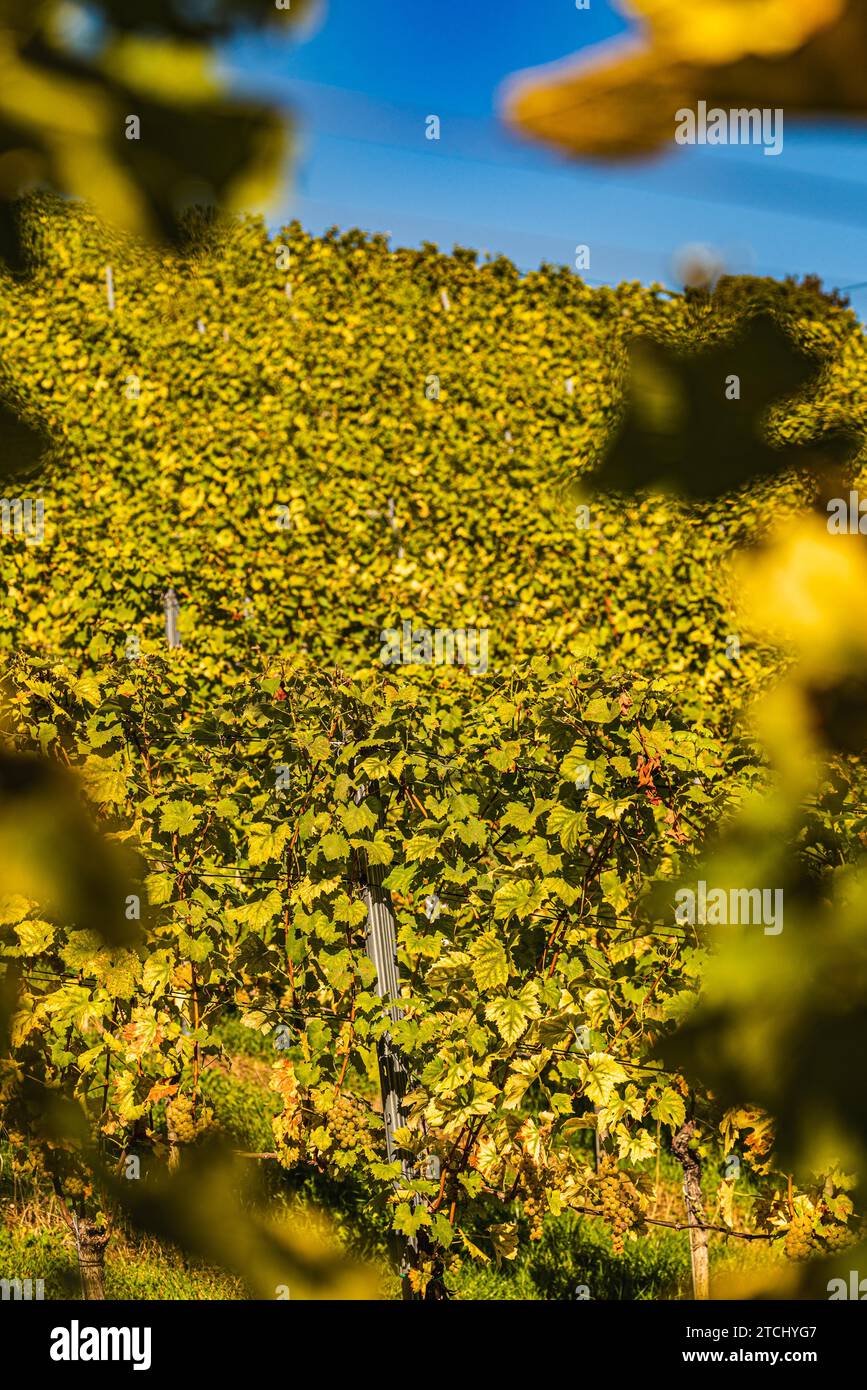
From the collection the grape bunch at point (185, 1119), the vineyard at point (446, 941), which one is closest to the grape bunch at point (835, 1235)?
the vineyard at point (446, 941)

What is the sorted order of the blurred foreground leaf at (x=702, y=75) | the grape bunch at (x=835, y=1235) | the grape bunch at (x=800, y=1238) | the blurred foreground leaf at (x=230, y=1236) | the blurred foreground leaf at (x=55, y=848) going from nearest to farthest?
the blurred foreground leaf at (x=702, y=75)
the blurred foreground leaf at (x=55, y=848)
the blurred foreground leaf at (x=230, y=1236)
the grape bunch at (x=835, y=1235)
the grape bunch at (x=800, y=1238)

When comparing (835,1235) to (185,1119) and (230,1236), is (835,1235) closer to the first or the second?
(230,1236)

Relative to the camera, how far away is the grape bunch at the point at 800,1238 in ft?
8.66

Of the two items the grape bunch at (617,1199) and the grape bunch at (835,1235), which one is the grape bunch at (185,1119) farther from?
the grape bunch at (835,1235)

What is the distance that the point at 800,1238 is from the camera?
2.72m

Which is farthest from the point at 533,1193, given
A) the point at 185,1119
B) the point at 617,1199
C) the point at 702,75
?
the point at 702,75

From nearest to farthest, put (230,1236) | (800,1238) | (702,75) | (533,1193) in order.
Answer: (702,75), (230,1236), (800,1238), (533,1193)

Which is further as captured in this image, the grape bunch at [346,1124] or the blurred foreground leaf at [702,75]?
the grape bunch at [346,1124]

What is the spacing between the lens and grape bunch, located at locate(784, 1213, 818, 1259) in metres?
2.64

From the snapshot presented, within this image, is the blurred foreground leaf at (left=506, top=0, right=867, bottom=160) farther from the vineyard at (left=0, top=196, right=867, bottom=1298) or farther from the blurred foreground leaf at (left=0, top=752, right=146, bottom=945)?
the blurred foreground leaf at (left=0, top=752, right=146, bottom=945)

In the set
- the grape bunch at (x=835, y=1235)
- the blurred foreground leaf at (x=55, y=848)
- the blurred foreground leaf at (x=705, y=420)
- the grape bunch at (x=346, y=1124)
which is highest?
the blurred foreground leaf at (x=705, y=420)

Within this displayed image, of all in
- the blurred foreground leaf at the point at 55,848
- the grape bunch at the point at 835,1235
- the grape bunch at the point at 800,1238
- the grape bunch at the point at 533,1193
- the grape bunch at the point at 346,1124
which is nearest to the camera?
the blurred foreground leaf at the point at 55,848

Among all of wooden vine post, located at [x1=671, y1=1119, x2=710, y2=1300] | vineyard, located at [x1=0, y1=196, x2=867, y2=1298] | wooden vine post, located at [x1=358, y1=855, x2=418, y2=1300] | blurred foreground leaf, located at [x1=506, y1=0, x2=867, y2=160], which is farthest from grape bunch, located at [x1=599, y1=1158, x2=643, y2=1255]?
blurred foreground leaf, located at [x1=506, y1=0, x2=867, y2=160]

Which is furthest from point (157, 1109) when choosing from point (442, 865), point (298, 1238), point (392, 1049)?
point (442, 865)
